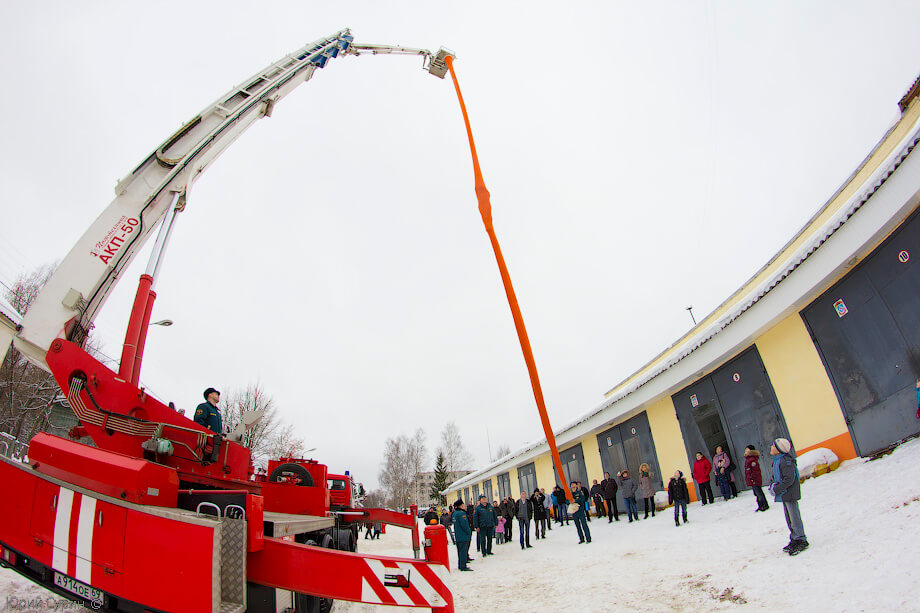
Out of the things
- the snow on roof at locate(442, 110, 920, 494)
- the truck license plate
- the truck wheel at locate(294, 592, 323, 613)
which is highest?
the snow on roof at locate(442, 110, 920, 494)

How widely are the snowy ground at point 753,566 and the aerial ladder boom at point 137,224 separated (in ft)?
12.8

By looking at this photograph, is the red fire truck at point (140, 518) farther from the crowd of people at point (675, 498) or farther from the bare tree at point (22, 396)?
the bare tree at point (22, 396)

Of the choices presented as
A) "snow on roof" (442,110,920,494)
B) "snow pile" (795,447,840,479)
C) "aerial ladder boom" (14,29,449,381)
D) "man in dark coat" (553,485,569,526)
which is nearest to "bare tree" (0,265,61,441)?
"aerial ladder boom" (14,29,449,381)

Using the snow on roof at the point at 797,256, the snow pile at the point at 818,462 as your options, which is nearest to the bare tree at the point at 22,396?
the snow on roof at the point at 797,256

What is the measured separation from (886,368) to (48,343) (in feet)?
43.0

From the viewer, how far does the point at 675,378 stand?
1354cm

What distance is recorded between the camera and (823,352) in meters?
9.52

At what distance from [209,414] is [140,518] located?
9.80 ft

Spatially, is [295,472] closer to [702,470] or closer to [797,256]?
[702,470]

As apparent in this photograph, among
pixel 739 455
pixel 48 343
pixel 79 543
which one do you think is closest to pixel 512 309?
pixel 79 543

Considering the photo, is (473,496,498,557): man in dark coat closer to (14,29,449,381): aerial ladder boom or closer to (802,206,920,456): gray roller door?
(802,206,920,456): gray roller door

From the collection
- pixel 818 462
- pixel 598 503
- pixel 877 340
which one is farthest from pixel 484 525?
pixel 877 340

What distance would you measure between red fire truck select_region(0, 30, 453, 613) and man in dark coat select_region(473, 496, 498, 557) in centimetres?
932

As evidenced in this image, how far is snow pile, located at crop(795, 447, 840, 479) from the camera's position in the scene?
9.23 metres
